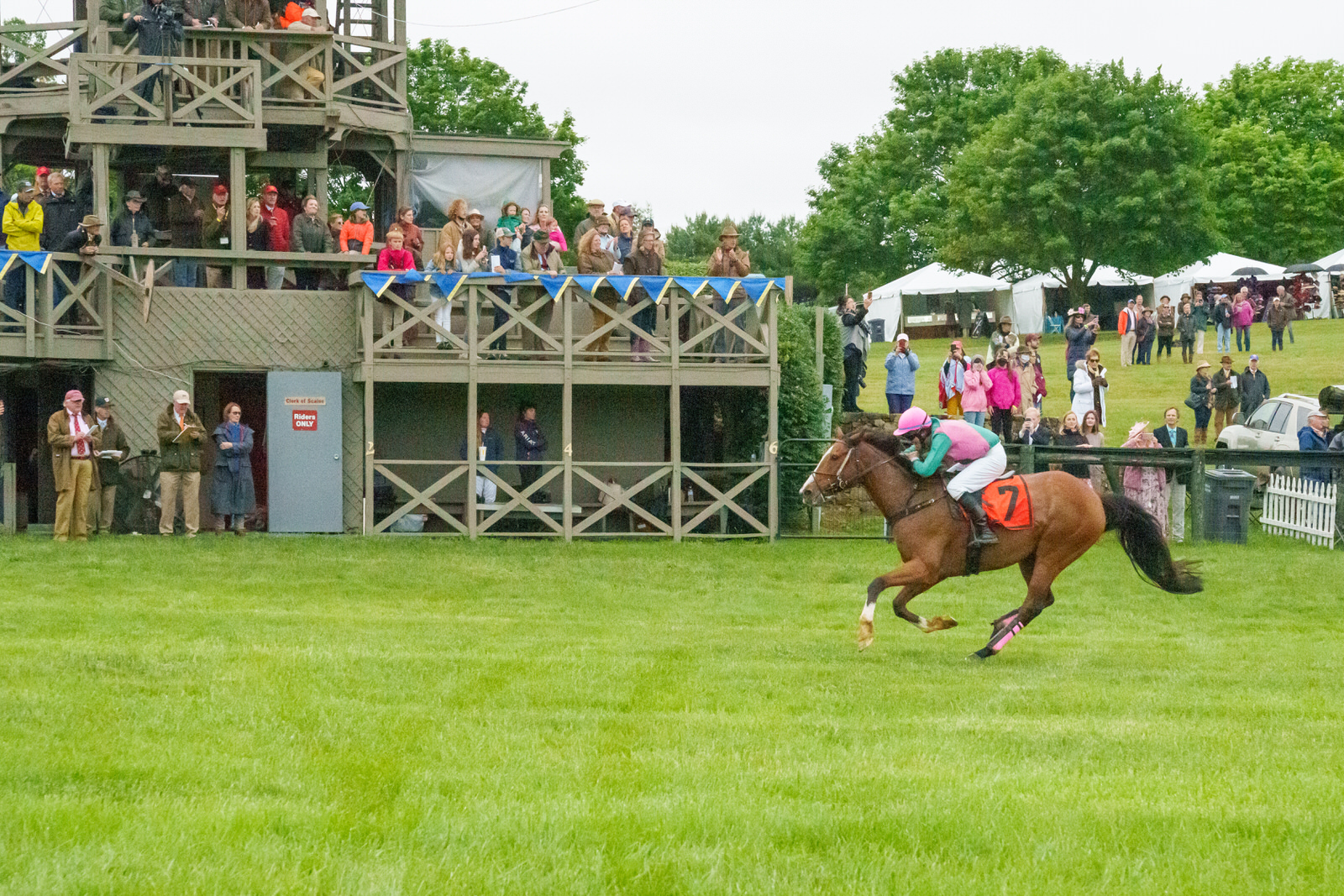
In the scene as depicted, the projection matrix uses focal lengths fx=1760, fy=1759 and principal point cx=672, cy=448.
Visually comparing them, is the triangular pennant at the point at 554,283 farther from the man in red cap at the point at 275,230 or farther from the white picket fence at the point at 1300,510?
the white picket fence at the point at 1300,510

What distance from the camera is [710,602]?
1892 centimetres

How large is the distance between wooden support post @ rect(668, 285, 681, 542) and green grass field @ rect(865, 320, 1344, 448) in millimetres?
12395

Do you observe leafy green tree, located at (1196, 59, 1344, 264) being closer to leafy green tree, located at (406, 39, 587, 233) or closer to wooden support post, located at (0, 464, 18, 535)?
leafy green tree, located at (406, 39, 587, 233)

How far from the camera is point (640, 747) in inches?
374

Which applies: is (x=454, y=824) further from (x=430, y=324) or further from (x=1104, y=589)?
(x=430, y=324)

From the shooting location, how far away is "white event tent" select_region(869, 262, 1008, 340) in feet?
195

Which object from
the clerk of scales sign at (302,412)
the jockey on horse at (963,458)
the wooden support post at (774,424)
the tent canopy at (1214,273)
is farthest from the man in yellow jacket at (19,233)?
the tent canopy at (1214,273)

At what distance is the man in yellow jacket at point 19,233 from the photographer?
23.2m

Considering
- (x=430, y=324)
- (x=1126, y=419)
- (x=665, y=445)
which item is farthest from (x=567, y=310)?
(x=1126, y=419)

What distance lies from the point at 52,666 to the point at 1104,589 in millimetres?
12747

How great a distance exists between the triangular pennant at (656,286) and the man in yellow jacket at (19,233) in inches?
318

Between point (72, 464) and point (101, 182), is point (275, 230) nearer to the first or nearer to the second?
point (101, 182)

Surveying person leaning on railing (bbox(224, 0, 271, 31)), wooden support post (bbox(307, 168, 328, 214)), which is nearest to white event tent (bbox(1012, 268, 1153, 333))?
wooden support post (bbox(307, 168, 328, 214))

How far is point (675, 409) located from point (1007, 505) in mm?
10397
